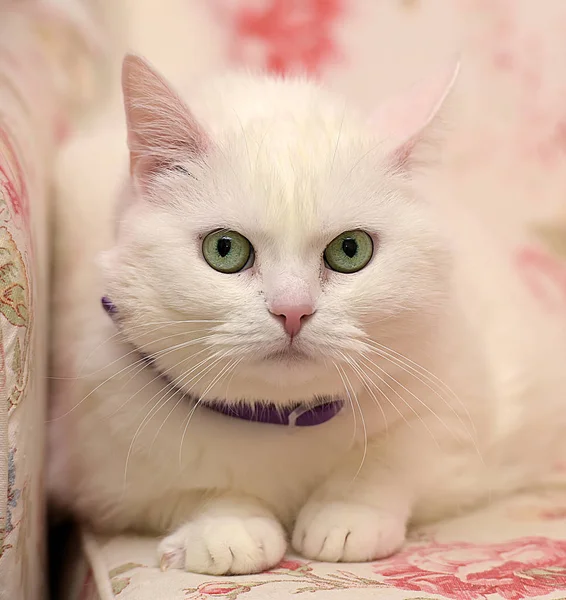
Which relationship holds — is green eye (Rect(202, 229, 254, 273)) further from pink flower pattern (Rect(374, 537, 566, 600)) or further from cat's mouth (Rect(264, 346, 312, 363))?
pink flower pattern (Rect(374, 537, 566, 600))

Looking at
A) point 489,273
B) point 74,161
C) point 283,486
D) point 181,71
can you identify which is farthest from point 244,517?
point 181,71

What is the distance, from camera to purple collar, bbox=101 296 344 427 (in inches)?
39.2

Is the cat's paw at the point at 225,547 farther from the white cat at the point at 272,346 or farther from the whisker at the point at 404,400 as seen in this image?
the whisker at the point at 404,400

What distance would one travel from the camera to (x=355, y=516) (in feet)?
3.22

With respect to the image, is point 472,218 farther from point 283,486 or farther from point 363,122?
point 283,486

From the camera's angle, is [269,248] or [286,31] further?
[286,31]

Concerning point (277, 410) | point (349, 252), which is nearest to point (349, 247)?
point (349, 252)

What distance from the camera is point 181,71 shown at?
1.63 meters

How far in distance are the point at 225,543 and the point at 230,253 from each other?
35 centimetres

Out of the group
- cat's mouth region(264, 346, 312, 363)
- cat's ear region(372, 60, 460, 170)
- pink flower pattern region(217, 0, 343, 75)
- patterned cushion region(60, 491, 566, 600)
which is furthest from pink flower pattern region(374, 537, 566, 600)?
pink flower pattern region(217, 0, 343, 75)

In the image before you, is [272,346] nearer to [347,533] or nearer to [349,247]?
[349,247]

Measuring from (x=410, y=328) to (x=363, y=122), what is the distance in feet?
0.99

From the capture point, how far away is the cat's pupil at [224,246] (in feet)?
2.93

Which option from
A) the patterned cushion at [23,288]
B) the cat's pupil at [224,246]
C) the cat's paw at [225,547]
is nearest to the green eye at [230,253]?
the cat's pupil at [224,246]
